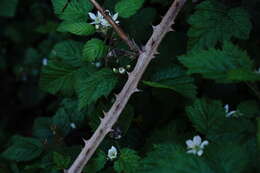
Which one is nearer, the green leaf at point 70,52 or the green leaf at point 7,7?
the green leaf at point 70,52

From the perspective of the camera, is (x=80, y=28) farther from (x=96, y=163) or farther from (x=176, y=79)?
(x=96, y=163)

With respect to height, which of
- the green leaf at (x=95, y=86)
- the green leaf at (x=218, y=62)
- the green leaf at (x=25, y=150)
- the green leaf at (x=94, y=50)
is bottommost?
the green leaf at (x=25, y=150)

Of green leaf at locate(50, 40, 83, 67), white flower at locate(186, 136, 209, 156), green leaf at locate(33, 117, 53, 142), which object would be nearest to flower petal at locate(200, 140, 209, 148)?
white flower at locate(186, 136, 209, 156)

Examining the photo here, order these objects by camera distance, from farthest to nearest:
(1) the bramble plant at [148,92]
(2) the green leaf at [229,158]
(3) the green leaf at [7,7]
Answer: (3) the green leaf at [7,7] < (1) the bramble plant at [148,92] < (2) the green leaf at [229,158]

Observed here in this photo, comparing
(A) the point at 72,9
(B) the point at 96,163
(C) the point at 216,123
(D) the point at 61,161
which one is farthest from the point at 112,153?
(A) the point at 72,9

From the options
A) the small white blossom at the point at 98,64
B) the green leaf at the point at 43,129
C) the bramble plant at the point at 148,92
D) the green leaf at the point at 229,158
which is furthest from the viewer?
the green leaf at the point at 43,129

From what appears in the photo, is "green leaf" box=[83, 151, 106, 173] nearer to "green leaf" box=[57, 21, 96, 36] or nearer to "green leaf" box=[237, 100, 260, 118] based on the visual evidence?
"green leaf" box=[57, 21, 96, 36]

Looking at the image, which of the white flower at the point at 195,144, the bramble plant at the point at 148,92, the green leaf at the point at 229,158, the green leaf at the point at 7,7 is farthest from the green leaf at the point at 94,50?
the green leaf at the point at 7,7

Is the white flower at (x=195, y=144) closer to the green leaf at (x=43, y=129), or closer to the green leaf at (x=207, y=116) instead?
the green leaf at (x=207, y=116)
